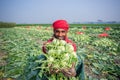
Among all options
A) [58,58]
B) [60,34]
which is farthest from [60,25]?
[58,58]

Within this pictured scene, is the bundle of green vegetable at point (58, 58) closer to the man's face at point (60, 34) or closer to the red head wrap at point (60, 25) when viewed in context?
the man's face at point (60, 34)

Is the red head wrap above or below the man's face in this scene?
above

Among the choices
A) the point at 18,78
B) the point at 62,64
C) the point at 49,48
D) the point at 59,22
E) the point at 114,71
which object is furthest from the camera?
the point at 114,71

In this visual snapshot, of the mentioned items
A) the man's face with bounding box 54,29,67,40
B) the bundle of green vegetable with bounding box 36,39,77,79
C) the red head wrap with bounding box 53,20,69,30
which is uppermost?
the red head wrap with bounding box 53,20,69,30

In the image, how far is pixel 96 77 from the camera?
457cm

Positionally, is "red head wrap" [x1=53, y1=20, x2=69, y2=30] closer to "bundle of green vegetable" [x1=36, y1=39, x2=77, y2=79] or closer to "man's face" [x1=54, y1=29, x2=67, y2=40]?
"man's face" [x1=54, y1=29, x2=67, y2=40]

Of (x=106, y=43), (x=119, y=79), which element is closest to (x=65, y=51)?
(x=119, y=79)

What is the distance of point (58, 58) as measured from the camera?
2.63m

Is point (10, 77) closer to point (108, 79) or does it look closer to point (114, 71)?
point (108, 79)

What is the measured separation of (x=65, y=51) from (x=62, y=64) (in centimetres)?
22

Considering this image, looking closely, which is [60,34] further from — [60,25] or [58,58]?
[58,58]

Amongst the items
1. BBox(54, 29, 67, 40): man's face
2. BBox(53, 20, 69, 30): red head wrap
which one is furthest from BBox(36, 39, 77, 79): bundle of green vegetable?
BBox(53, 20, 69, 30): red head wrap

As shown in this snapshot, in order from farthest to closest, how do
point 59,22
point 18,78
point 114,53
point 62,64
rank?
point 114,53 → point 18,78 → point 59,22 → point 62,64

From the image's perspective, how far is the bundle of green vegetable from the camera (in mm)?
2555
